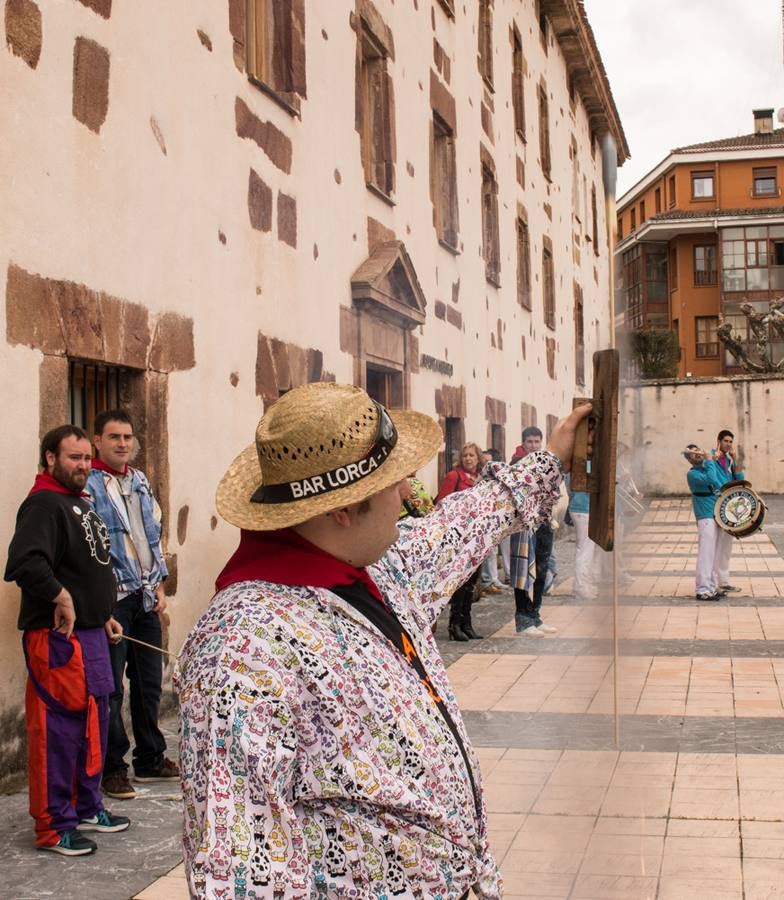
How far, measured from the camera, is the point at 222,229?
26.4ft

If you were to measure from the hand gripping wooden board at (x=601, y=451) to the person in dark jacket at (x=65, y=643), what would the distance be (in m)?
3.16

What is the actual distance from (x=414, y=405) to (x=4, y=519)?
297 inches

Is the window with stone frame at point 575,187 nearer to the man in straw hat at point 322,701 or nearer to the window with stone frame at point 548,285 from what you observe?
the window with stone frame at point 548,285

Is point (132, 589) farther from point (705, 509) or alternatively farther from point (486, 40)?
point (486, 40)

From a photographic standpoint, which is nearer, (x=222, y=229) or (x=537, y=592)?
(x=222, y=229)

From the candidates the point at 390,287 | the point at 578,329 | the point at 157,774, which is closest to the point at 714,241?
the point at 578,329

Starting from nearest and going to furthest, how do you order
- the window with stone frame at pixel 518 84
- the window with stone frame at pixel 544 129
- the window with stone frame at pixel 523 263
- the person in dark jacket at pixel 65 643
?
1. the person in dark jacket at pixel 65 643
2. the window with stone frame at pixel 523 263
3. the window with stone frame at pixel 518 84
4. the window with stone frame at pixel 544 129

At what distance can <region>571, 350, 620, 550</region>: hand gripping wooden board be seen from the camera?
6.52ft

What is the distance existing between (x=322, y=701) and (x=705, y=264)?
57676 millimetres

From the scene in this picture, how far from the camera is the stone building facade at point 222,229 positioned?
589 centimetres

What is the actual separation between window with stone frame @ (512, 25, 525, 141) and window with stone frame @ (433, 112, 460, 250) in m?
5.00

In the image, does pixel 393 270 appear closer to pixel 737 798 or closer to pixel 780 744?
pixel 780 744

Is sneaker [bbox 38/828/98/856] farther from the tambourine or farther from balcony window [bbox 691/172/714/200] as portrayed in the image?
balcony window [bbox 691/172/714/200]

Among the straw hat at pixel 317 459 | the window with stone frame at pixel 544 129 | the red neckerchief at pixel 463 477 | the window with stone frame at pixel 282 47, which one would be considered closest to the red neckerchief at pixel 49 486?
the straw hat at pixel 317 459
